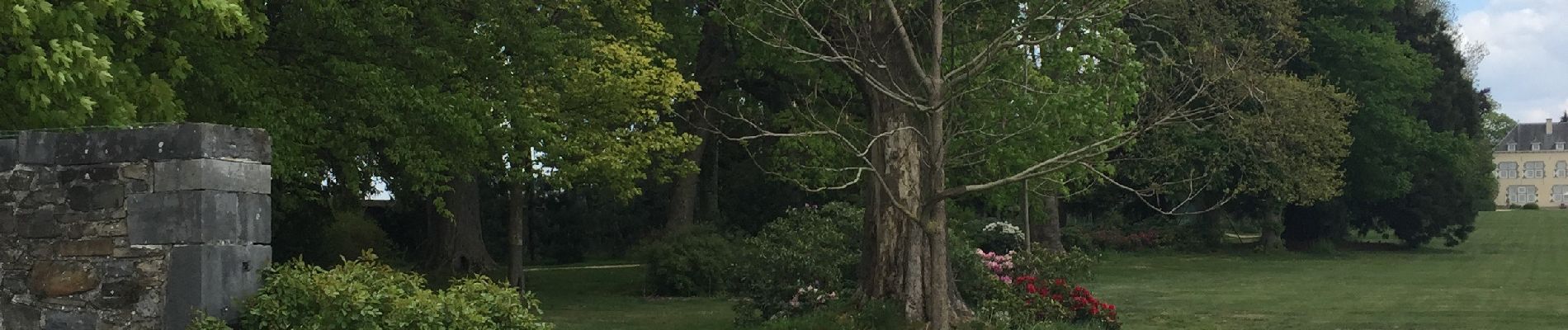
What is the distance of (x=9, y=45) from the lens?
13.9 m

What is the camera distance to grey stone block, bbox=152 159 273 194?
9625 millimetres

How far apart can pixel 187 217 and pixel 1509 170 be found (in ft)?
483

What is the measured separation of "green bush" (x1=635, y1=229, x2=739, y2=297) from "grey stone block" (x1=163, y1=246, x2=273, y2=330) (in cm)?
1885

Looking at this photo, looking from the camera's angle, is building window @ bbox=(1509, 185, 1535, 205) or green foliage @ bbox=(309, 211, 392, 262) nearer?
green foliage @ bbox=(309, 211, 392, 262)

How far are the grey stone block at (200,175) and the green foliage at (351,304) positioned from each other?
0.64m

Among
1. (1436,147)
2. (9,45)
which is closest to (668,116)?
(9,45)

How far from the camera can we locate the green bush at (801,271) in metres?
19.3

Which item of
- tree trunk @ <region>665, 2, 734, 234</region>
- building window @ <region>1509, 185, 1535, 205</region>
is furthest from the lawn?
building window @ <region>1509, 185, 1535, 205</region>

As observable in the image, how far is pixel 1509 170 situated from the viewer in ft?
465

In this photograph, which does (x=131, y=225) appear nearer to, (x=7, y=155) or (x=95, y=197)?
(x=95, y=197)

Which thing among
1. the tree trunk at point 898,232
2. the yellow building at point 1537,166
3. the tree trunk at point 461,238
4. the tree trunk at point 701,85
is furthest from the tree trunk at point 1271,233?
the yellow building at point 1537,166

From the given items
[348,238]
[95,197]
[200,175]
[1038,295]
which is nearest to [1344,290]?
[1038,295]

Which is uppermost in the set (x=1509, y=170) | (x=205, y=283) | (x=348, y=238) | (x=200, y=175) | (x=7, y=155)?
(x=1509, y=170)

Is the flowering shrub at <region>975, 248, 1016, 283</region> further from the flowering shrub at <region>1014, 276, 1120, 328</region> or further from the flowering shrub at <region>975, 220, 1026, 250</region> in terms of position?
the flowering shrub at <region>975, 220, 1026, 250</region>
